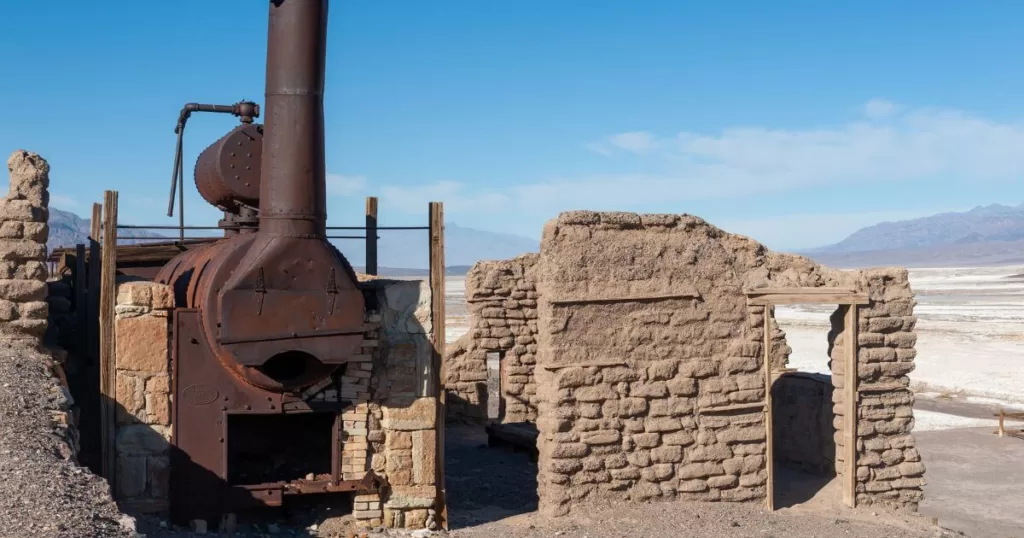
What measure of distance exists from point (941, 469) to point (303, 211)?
10.2 meters

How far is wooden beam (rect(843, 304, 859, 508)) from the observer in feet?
34.4

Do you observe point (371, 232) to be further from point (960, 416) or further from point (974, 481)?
point (960, 416)

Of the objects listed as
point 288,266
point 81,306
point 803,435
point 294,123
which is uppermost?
point 294,123

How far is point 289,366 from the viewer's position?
9.12m

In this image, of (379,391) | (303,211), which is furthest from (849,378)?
(303,211)

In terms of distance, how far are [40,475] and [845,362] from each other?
7.64 metres

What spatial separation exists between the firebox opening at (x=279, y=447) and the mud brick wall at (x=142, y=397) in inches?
27.0

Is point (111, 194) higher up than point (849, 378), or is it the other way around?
point (111, 194)

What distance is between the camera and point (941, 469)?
1446 centimetres

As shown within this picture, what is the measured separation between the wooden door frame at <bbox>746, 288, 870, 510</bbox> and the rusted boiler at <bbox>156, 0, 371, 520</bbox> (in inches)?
160

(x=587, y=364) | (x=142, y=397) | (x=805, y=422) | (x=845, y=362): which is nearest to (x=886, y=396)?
(x=845, y=362)

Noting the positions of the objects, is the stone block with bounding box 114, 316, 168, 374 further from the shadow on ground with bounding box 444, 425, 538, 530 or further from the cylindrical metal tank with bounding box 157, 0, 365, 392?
the shadow on ground with bounding box 444, 425, 538, 530

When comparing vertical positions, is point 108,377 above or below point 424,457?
above

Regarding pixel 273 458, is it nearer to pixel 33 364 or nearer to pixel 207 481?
pixel 207 481
